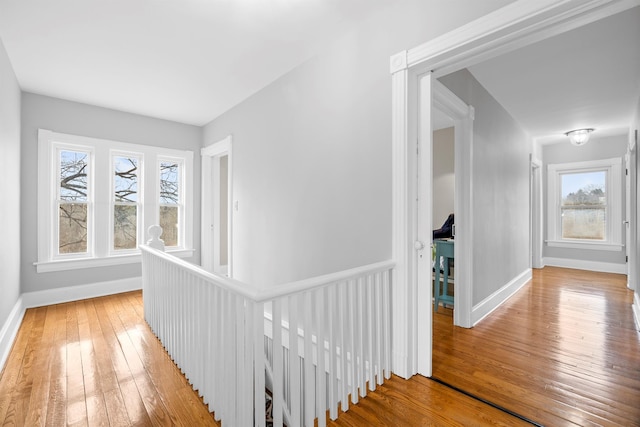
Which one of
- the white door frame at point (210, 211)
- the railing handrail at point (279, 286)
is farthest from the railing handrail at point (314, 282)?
the white door frame at point (210, 211)

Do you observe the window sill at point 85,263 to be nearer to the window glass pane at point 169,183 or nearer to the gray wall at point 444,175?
the window glass pane at point 169,183

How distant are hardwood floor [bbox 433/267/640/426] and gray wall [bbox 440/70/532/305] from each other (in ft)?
1.42

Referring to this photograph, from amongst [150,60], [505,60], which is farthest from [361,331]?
[150,60]

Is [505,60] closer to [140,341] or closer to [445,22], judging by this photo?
[445,22]

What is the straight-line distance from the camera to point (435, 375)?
1988mm

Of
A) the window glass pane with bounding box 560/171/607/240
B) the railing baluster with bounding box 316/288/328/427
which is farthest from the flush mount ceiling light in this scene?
the railing baluster with bounding box 316/288/328/427

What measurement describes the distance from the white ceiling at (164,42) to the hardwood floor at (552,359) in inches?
101

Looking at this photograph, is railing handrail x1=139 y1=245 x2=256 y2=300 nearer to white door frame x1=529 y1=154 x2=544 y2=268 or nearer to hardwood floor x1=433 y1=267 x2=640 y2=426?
hardwood floor x1=433 y1=267 x2=640 y2=426

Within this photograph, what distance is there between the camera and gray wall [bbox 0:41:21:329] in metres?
2.46

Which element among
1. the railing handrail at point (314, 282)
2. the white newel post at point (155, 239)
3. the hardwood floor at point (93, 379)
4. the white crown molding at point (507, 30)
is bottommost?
the hardwood floor at point (93, 379)

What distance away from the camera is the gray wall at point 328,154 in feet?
6.66

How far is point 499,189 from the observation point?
3506 millimetres

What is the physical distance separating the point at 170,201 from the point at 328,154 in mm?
3244

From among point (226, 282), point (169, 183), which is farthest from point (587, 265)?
point (169, 183)
